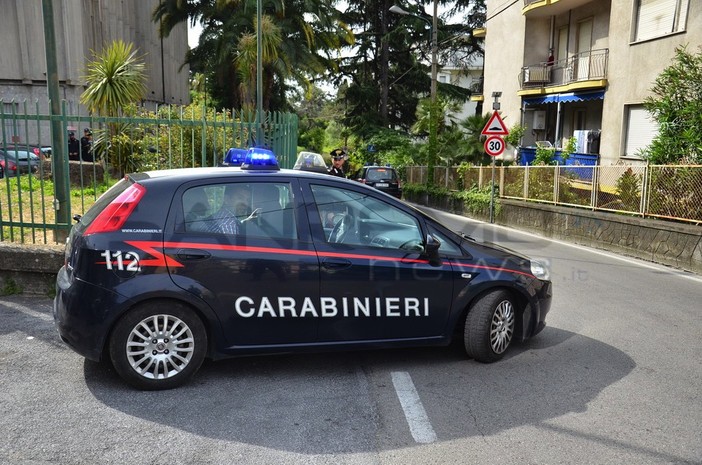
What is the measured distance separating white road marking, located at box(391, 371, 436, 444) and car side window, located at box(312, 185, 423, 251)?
3.36ft

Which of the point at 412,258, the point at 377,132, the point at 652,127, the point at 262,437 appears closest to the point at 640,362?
the point at 412,258

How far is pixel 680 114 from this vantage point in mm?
12648

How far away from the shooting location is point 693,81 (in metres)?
12.9

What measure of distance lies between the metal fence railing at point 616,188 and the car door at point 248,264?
918cm

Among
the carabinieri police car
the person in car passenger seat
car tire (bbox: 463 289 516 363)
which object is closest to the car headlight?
the carabinieri police car

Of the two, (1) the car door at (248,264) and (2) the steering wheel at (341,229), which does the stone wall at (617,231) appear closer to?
(2) the steering wheel at (341,229)

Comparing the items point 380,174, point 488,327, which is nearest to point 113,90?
point 488,327

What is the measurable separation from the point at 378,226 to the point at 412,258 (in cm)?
38

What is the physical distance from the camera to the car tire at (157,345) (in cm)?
435

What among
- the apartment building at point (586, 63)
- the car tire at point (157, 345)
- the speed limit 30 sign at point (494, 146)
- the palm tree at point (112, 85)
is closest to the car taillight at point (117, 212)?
the car tire at point (157, 345)

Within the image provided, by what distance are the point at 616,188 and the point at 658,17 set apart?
705 centimetres

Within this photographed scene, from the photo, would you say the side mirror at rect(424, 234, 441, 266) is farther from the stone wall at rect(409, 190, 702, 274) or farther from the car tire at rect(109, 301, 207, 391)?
the stone wall at rect(409, 190, 702, 274)

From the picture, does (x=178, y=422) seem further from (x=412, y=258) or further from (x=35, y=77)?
(x=35, y=77)

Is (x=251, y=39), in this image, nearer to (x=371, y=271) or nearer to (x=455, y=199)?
(x=455, y=199)
